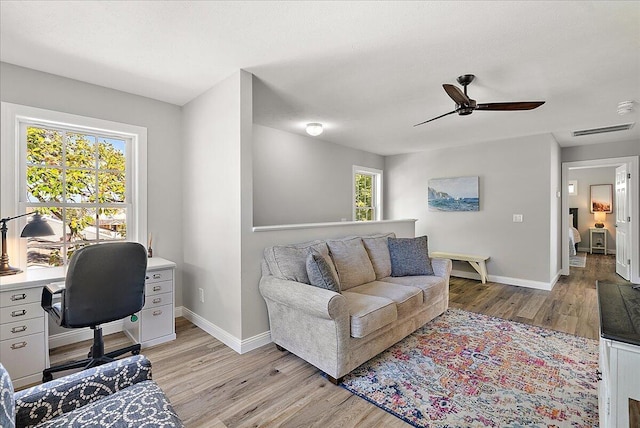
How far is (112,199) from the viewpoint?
3139mm

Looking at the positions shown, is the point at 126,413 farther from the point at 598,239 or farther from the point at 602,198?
the point at 602,198

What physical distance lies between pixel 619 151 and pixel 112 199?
7.51 m

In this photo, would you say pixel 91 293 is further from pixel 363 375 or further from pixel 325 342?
pixel 363 375

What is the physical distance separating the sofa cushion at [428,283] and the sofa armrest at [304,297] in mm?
1190

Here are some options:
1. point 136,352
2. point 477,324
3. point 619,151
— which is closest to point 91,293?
point 136,352

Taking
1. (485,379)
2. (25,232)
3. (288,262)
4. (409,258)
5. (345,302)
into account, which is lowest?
(485,379)

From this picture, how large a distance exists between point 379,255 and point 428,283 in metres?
0.64

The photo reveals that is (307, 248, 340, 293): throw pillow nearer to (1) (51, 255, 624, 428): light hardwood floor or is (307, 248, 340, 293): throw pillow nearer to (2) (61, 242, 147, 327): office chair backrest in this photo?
(1) (51, 255, 624, 428): light hardwood floor

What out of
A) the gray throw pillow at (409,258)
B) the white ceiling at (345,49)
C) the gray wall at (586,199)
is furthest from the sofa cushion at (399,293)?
the gray wall at (586,199)

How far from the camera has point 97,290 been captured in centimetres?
203

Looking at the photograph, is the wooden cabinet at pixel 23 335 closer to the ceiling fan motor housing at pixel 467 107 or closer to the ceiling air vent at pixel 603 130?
the ceiling fan motor housing at pixel 467 107

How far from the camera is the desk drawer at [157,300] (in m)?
2.72

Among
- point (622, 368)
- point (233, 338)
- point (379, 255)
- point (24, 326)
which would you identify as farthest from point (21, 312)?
point (622, 368)

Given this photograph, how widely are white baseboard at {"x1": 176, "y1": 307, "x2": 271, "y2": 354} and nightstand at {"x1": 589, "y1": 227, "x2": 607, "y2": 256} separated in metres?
9.13
